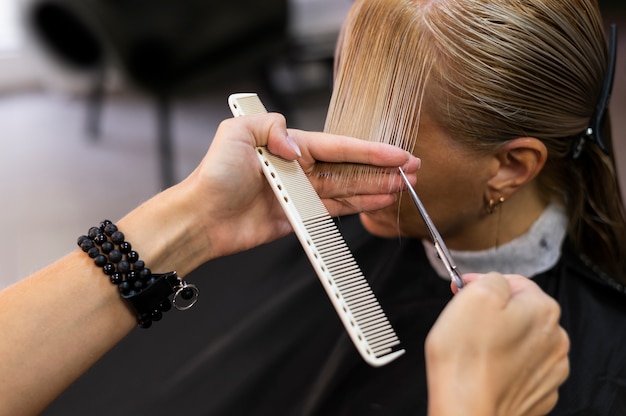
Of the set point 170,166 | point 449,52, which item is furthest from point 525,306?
point 170,166

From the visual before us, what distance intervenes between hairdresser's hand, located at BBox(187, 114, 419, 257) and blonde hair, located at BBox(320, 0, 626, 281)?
0.06 meters

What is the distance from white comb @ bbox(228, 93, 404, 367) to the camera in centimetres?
84

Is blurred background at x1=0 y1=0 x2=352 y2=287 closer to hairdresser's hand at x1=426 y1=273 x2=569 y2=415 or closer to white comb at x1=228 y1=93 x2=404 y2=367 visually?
white comb at x1=228 y1=93 x2=404 y2=367

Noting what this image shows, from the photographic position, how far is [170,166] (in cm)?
318

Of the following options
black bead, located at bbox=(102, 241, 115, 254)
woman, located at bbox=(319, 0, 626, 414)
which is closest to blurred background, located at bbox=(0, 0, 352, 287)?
woman, located at bbox=(319, 0, 626, 414)

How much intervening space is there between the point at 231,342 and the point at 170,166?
1.89 metres

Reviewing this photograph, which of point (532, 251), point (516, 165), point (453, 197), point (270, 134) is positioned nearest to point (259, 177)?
point (270, 134)

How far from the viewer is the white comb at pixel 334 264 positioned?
0.84 m

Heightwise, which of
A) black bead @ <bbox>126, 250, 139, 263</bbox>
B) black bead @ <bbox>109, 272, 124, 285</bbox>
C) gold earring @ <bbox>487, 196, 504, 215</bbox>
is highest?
black bead @ <bbox>126, 250, 139, 263</bbox>

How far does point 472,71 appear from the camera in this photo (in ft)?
3.58

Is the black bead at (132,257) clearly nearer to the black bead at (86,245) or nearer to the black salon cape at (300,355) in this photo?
the black bead at (86,245)

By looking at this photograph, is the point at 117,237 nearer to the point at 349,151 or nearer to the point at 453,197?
the point at 349,151

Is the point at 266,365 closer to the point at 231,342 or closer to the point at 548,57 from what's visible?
the point at 231,342

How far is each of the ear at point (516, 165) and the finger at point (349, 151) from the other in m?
0.20
